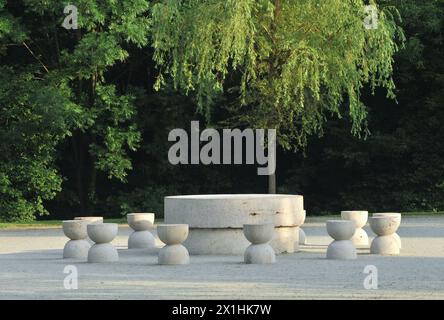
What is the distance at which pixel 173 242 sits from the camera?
654 inches

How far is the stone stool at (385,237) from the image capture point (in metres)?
18.0

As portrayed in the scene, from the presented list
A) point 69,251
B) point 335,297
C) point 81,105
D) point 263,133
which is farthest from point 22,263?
point 81,105

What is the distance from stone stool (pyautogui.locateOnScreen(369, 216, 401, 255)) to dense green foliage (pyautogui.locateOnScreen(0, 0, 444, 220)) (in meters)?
10.0

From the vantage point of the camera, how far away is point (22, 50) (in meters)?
38.2

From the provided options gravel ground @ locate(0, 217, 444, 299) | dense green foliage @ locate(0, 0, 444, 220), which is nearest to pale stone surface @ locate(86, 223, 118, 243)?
gravel ground @ locate(0, 217, 444, 299)

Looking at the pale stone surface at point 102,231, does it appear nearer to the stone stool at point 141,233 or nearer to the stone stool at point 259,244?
the stone stool at point 259,244

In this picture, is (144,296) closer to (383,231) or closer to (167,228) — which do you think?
(167,228)

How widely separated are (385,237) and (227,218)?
2735mm

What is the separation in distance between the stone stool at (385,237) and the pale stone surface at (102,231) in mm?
4425

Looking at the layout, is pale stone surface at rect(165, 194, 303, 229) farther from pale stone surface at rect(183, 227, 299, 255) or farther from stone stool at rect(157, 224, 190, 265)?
stone stool at rect(157, 224, 190, 265)

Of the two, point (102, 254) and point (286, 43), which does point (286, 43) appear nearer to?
point (286, 43)

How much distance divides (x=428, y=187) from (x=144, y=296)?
25.7 m

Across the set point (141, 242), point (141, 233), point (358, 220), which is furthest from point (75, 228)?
point (358, 220)

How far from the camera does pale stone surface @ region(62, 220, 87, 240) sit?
18.2 m
